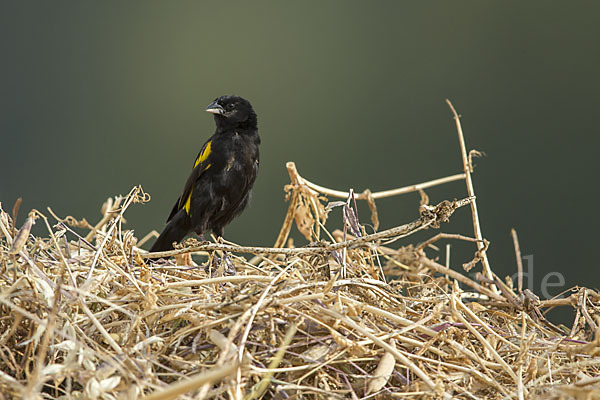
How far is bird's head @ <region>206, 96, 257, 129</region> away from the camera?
9.61ft

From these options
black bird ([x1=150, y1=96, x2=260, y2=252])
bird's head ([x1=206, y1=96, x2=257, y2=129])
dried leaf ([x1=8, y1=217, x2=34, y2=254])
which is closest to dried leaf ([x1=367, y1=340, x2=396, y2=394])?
dried leaf ([x1=8, y1=217, x2=34, y2=254])

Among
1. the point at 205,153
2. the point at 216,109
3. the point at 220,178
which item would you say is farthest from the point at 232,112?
the point at 220,178

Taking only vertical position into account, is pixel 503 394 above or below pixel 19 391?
below

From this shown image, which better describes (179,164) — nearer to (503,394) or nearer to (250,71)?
(250,71)

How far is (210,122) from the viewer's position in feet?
26.5

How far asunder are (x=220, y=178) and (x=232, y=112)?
328mm

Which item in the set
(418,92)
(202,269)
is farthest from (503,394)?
(418,92)

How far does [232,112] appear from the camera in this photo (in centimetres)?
294

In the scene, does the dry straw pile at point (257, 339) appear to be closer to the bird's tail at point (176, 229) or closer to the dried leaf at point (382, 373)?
the dried leaf at point (382, 373)

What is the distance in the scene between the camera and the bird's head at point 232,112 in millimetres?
2928

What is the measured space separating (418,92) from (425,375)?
631cm

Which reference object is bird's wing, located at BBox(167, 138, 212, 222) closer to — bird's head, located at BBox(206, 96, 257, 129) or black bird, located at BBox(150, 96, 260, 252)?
black bird, located at BBox(150, 96, 260, 252)

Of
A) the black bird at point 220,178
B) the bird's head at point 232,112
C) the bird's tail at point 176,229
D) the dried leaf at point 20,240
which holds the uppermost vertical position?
the dried leaf at point 20,240

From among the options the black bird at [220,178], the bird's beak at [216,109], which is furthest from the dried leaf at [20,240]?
the bird's beak at [216,109]
